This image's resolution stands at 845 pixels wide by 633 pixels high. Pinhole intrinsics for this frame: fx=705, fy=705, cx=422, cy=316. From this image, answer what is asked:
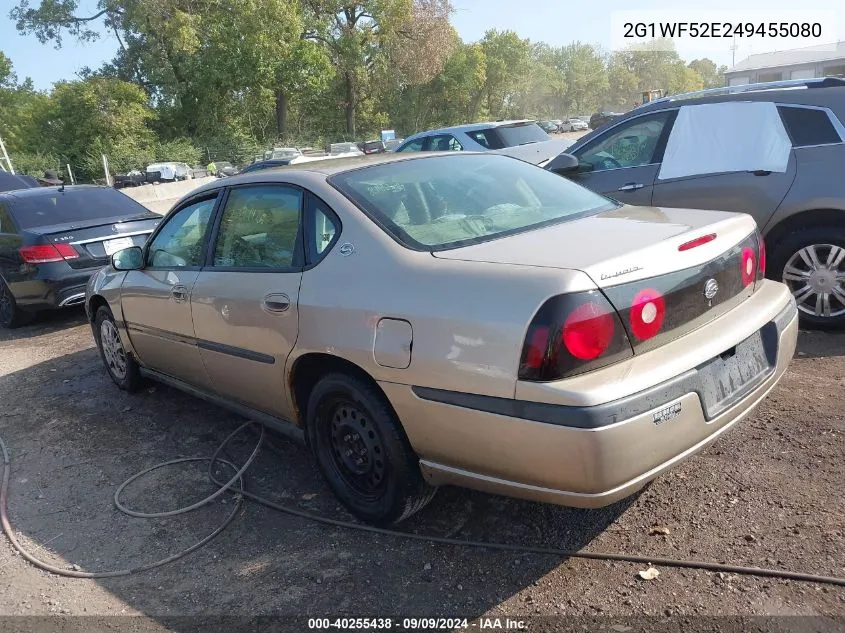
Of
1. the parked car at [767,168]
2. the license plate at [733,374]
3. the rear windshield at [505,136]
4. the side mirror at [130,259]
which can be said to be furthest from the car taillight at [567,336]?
the rear windshield at [505,136]

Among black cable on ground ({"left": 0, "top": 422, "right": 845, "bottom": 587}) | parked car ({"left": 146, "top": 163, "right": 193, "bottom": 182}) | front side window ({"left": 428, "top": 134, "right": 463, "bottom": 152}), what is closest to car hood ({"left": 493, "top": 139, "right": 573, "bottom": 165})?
front side window ({"left": 428, "top": 134, "right": 463, "bottom": 152})

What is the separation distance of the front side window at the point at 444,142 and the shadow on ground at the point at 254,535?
26.1ft

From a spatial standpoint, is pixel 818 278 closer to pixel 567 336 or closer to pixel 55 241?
pixel 567 336

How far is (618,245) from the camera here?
265 centimetres

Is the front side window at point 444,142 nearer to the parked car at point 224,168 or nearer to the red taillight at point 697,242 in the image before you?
the red taillight at point 697,242

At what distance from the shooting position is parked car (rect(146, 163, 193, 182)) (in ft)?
102

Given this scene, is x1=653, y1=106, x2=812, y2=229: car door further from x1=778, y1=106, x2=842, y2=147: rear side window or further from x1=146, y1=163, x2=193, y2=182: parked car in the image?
x1=146, y1=163, x2=193, y2=182: parked car

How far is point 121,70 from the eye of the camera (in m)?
43.0

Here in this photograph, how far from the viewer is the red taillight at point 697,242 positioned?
269cm

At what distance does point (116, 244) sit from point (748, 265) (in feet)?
21.6

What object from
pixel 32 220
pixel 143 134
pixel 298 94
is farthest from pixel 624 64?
pixel 32 220

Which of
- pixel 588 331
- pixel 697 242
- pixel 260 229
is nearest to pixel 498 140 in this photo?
pixel 260 229

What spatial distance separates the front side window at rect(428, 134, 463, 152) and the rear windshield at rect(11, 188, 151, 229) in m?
5.22

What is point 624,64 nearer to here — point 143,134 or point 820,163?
point 143,134
